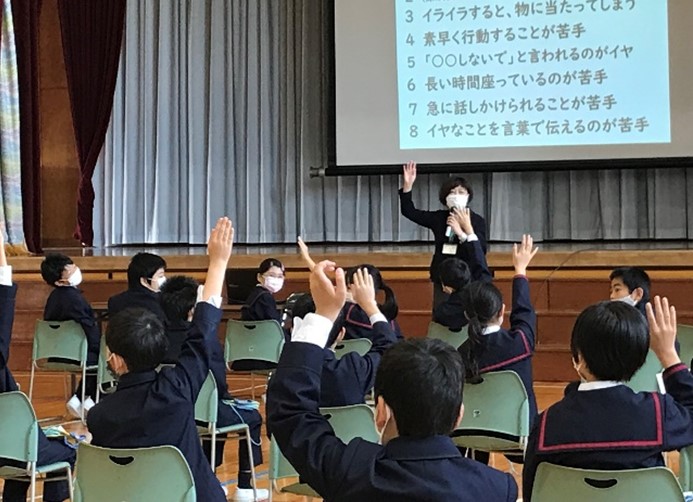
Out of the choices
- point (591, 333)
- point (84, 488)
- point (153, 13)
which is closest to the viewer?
point (591, 333)

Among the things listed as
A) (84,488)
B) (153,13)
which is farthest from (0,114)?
(84,488)

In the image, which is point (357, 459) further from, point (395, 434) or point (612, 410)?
point (612, 410)

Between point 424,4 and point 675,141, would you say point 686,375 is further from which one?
point 424,4

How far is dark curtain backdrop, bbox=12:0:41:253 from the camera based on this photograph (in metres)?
9.62

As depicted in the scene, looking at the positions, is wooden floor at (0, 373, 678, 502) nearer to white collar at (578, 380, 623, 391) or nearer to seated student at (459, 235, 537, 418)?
seated student at (459, 235, 537, 418)

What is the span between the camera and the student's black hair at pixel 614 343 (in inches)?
83.0

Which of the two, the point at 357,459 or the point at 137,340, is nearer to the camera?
the point at 357,459

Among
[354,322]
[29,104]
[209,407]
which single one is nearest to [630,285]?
[354,322]

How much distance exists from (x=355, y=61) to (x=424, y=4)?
830mm

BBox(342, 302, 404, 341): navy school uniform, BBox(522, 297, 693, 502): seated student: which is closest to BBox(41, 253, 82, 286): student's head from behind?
BBox(342, 302, 404, 341): navy school uniform

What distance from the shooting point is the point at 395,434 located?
1.65 meters

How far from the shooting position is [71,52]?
9.46 meters

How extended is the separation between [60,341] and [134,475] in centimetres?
339

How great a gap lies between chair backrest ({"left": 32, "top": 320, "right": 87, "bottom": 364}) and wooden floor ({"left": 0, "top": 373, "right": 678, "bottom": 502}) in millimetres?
462
